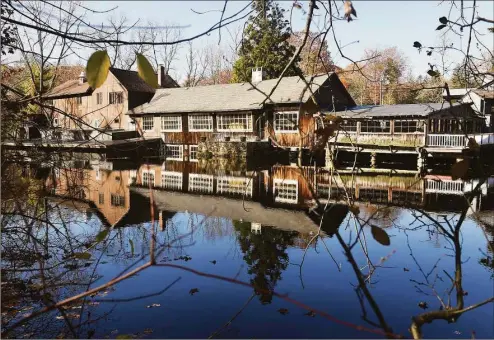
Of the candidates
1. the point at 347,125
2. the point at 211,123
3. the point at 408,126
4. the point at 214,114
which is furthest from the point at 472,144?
the point at 211,123

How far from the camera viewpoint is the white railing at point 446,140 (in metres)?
22.9

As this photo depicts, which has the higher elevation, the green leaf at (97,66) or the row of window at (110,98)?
the row of window at (110,98)

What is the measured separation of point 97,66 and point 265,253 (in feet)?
26.3

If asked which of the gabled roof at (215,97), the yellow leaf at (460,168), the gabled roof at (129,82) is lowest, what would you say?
the yellow leaf at (460,168)

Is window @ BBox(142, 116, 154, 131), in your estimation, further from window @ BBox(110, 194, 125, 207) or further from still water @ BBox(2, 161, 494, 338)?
still water @ BBox(2, 161, 494, 338)

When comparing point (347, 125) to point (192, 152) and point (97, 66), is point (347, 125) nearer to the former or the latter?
point (97, 66)

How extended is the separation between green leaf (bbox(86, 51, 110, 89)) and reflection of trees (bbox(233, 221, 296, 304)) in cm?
556

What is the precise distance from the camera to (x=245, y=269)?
8.08m

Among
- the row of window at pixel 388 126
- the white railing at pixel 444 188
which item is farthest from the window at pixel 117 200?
the row of window at pixel 388 126

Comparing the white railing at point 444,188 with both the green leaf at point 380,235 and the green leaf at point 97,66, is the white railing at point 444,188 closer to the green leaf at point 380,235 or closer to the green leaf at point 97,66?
the green leaf at point 380,235

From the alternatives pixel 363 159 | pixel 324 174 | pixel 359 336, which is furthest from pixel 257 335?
pixel 363 159

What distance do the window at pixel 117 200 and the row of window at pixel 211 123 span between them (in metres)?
14.6

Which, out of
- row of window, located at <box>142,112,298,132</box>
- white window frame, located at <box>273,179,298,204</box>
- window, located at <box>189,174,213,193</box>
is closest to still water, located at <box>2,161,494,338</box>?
white window frame, located at <box>273,179,298,204</box>

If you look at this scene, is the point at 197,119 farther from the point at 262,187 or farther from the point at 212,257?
the point at 212,257
